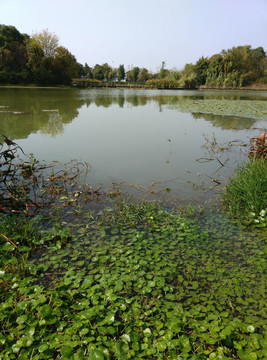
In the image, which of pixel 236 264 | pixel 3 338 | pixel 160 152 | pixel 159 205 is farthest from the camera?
pixel 160 152

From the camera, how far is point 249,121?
31.3 ft

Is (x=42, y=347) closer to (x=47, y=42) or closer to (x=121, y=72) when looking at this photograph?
(x=47, y=42)

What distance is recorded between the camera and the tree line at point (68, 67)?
30791 millimetres

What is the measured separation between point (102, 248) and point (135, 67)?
58675 mm

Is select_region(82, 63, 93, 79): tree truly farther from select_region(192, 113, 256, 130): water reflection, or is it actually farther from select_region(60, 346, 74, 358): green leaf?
select_region(60, 346, 74, 358): green leaf

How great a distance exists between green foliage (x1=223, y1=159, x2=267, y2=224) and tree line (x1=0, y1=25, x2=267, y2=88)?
107 feet

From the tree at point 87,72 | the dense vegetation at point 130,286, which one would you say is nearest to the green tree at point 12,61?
the tree at point 87,72

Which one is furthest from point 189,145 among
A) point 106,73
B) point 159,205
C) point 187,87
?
point 106,73

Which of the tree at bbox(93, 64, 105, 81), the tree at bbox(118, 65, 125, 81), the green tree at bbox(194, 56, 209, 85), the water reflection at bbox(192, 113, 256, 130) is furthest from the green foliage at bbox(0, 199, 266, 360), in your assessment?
the tree at bbox(118, 65, 125, 81)

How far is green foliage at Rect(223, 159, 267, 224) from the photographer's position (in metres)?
3.12

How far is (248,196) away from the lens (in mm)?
3240

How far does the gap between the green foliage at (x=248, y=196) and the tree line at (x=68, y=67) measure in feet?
107

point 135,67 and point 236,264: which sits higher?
point 135,67

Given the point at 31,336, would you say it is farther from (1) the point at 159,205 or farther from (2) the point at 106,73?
(2) the point at 106,73
